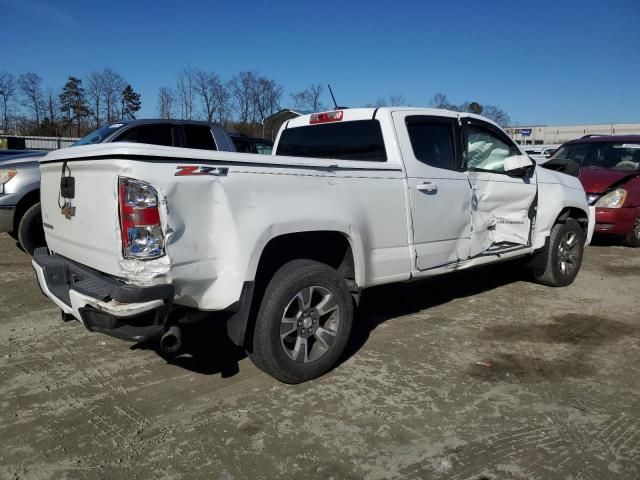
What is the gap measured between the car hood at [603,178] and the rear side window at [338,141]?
588 centimetres

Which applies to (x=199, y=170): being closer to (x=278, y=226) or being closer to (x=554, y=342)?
(x=278, y=226)

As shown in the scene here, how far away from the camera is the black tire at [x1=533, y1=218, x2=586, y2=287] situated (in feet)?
19.6

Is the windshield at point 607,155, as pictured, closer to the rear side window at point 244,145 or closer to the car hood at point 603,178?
the car hood at point 603,178

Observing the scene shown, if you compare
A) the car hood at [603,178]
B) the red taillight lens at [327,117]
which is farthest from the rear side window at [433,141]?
the car hood at [603,178]

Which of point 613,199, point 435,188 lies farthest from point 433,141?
point 613,199

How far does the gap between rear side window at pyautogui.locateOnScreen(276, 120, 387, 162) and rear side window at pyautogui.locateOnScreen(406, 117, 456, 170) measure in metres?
0.30

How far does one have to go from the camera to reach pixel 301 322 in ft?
11.5

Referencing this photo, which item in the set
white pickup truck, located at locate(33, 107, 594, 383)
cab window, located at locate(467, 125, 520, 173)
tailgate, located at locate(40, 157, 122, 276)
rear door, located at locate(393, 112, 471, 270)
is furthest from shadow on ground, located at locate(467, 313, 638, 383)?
tailgate, located at locate(40, 157, 122, 276)

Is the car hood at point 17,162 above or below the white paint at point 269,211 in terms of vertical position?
above

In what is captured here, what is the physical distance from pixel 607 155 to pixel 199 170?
354 inches

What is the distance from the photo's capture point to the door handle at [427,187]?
4168 mm

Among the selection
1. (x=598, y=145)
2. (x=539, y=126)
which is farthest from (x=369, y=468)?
(x=539, y=126)

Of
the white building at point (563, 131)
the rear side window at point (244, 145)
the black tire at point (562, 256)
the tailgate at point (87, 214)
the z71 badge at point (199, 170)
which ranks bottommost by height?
the black tire at point (562, 256)

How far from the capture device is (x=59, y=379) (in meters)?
3.61
